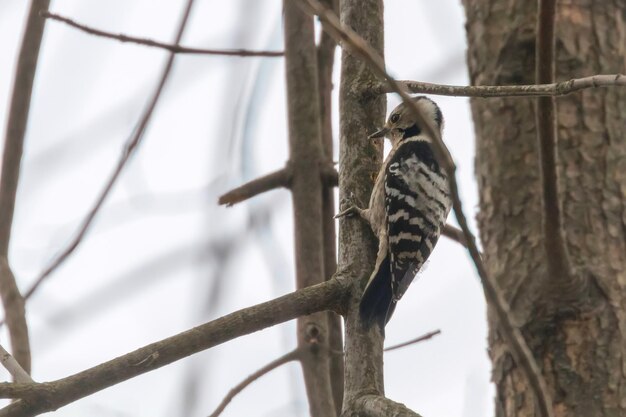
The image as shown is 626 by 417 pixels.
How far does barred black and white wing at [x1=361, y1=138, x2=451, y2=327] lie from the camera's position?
404cm

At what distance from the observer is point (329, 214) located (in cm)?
428

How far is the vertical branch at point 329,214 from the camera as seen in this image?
4180 millimetres

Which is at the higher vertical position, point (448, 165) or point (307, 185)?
point (307, 185)

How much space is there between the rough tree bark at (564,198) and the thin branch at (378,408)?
1.73 m

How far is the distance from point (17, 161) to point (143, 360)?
1.26 m

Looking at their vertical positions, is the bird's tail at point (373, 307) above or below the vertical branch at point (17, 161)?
below

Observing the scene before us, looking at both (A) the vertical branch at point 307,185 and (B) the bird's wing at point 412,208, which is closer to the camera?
(A) the vertical branch at point 307,185

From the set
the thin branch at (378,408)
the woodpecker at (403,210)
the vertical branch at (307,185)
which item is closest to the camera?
the thin branch at (378,408)

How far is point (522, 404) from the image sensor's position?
14.1 feet

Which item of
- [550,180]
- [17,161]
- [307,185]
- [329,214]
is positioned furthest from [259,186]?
[550,180]

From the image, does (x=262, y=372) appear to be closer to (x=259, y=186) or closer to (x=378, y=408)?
(x=259, y=186)

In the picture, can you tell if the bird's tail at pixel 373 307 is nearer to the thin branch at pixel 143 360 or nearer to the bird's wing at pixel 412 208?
the thin branch at pixel 143 360

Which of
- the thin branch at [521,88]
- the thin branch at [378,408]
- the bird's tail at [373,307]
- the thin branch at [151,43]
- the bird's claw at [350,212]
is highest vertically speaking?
the thin branch at [151,43]

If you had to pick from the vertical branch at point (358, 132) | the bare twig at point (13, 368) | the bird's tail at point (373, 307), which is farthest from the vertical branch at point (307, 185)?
the bare twig at point (13, 368)
